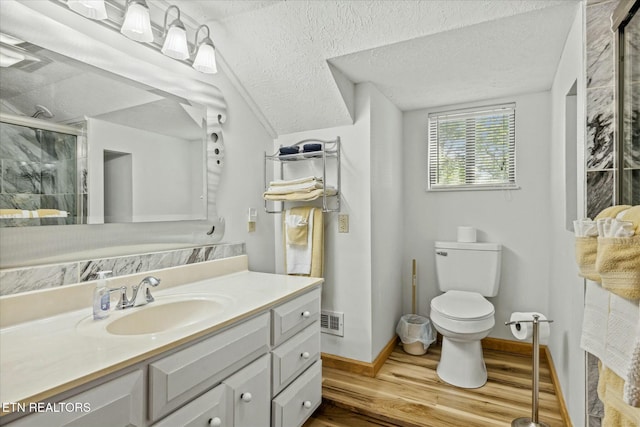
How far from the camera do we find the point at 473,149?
8.62ft

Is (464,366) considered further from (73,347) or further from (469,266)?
(73,347)

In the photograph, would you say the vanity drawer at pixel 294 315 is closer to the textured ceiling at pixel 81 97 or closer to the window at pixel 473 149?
the textured ceiling at pixel 81 97

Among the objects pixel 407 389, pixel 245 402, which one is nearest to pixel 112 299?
pixel 245 402

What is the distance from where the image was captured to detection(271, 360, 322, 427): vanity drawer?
1375 mm

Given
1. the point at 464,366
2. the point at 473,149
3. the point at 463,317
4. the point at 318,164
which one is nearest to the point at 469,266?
the point at 463,317

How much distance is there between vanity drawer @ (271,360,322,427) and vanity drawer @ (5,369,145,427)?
659 millimetres

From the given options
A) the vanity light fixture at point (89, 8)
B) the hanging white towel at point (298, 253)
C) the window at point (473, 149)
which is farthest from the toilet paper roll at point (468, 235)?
the vanity light fixture at point (89, 8)

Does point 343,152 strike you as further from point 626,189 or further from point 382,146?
point 626,189

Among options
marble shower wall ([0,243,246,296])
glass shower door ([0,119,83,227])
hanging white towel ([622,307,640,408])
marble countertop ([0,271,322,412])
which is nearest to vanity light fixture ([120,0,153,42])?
glass shower door ([0,119,83,227])

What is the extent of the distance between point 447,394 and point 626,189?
146 centimetres

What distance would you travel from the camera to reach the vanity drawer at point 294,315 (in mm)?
1378

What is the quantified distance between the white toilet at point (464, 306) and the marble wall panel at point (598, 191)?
95 centimetres

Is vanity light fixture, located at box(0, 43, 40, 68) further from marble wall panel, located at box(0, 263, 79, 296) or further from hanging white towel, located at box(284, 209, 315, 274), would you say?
hanging white towel, located at box(284, 209, 315, 274)

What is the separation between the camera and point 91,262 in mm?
1294
